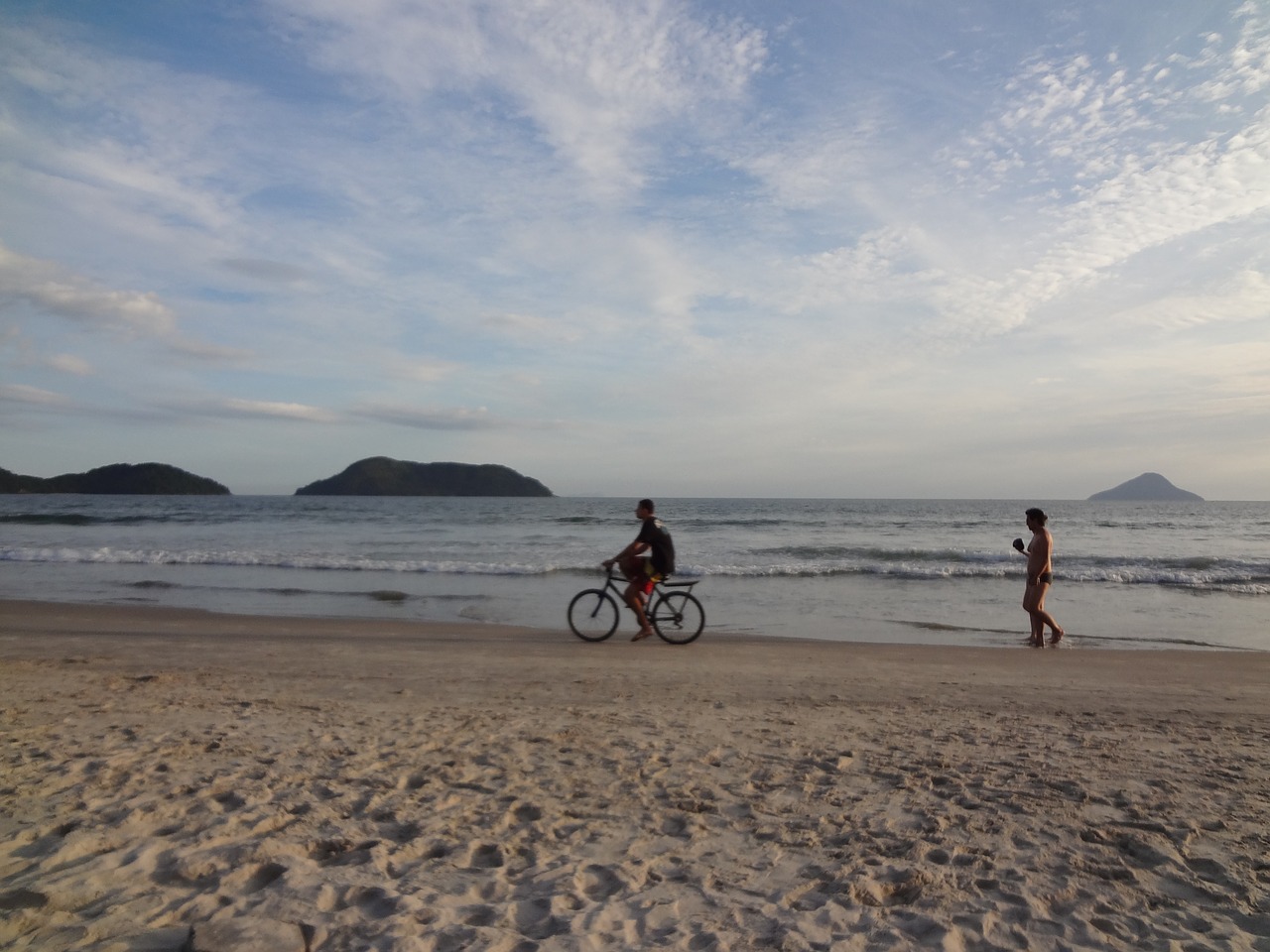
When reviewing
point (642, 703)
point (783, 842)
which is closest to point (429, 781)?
point (783, 842)

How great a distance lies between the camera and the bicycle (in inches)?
443

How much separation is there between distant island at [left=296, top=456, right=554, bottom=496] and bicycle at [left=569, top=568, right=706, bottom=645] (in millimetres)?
101276

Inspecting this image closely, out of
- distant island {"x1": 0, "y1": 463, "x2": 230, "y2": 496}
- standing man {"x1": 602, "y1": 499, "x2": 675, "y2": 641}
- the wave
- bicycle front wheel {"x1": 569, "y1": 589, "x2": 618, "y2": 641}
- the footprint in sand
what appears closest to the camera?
the footprint in sand

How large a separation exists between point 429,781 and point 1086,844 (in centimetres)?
355

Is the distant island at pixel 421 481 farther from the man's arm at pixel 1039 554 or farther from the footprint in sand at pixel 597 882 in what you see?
the footprint in sand at pixel 597 882

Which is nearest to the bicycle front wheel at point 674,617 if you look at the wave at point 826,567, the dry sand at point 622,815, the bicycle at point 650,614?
the bicycle at point 650,614

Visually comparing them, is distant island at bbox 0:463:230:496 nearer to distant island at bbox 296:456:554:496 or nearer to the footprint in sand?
distant island at bbox 296:456:554:496

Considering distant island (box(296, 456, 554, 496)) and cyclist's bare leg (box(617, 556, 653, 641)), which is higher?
distant island (box(296, 456, 554, 496))

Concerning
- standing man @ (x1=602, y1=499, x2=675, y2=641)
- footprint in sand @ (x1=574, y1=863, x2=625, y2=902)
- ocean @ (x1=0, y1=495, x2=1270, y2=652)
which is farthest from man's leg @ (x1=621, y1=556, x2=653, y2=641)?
footprint in sand @ (x1=574, y1=863, x2=625, y2=902)

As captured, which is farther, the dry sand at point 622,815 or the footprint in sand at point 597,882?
the footprint in sand at point 597,882

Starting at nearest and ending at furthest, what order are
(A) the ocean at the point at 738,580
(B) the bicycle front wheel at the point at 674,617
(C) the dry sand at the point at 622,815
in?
(C) the dry sand at the point at 622,815
(B) the bicycle front wheel at the point at 674,617
(A) the ocean at the point at 738,580

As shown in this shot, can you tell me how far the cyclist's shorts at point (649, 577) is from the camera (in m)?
11.0

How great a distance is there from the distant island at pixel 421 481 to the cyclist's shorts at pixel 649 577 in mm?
101788

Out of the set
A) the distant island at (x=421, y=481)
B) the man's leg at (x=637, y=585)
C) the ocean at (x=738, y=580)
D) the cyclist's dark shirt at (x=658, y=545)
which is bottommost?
the ocean at (x=738, y=580)
